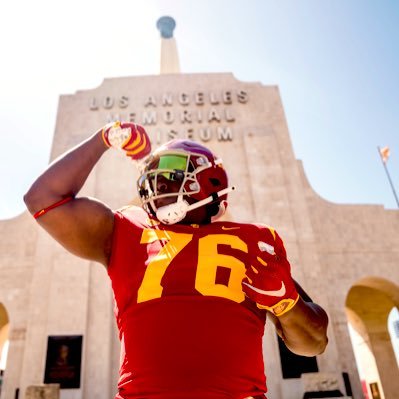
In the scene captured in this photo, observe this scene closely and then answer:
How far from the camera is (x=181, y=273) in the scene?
5.23ft

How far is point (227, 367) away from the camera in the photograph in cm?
144

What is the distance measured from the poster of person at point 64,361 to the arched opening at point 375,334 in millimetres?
9938

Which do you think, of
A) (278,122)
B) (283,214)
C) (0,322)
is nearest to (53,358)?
(0,322)

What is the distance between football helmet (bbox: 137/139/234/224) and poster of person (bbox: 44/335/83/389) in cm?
1040

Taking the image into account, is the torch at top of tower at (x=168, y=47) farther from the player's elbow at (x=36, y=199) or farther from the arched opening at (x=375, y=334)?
the player's elbow at (x=36, y=199)

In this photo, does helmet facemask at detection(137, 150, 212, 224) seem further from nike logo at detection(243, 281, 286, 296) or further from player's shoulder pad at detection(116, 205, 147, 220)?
nike logo at detection(243, 281, 286, 296)

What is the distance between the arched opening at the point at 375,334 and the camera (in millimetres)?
14266

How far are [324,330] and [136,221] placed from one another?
107 centimetres

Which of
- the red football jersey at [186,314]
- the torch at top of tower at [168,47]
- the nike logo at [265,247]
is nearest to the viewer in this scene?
the red football jersey at [186,314]

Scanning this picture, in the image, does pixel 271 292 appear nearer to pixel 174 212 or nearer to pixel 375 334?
pixel 174 212

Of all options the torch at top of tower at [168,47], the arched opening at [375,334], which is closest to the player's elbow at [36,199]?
the arched opening at [375,334]

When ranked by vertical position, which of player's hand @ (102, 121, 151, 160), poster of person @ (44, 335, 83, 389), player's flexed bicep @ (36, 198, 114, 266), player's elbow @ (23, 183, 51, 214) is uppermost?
poster of person @ (44, 335, 83, 389)

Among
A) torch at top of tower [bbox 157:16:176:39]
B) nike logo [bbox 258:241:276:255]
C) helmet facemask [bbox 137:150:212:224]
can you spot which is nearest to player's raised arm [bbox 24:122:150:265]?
helmet facemask [bbox 137:150:212:224]

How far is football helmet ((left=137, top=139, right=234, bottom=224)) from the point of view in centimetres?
187
